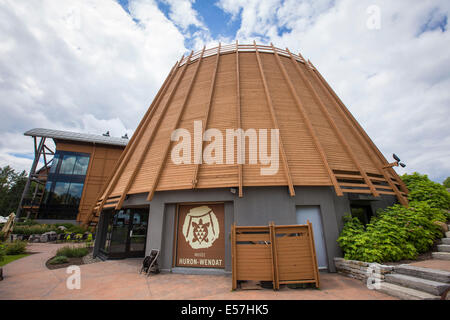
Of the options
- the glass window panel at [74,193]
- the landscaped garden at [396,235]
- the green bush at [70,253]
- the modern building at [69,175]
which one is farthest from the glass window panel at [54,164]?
the landscaped garden at [396,235]

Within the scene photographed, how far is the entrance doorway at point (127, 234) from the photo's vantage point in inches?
400

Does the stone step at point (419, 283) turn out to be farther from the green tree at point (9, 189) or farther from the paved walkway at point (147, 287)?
the green tree at point (9, 189)

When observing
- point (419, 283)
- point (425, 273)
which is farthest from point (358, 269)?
point (419, 283)

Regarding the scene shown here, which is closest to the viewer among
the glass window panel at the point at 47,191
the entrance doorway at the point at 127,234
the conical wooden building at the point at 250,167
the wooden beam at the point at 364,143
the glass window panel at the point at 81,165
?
the conical wooden building at the point at 250,167

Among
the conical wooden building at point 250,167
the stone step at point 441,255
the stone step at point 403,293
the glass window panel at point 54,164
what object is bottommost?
the stone step at point 403,293

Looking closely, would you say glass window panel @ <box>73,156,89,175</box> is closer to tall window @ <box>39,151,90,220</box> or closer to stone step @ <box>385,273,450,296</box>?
tall window @ <box>39,151,90,220</box>

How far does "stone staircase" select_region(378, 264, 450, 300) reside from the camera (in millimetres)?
3799

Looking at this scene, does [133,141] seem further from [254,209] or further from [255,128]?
[254,209]

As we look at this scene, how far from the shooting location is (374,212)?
906cm

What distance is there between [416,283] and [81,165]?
108 feet

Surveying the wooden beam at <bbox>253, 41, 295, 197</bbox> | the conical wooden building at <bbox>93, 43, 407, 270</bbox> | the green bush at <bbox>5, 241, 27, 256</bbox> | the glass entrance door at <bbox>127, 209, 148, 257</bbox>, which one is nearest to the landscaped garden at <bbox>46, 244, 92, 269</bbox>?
the conical wooden building at <bbox>93, 43, 407, 270</bbox>
